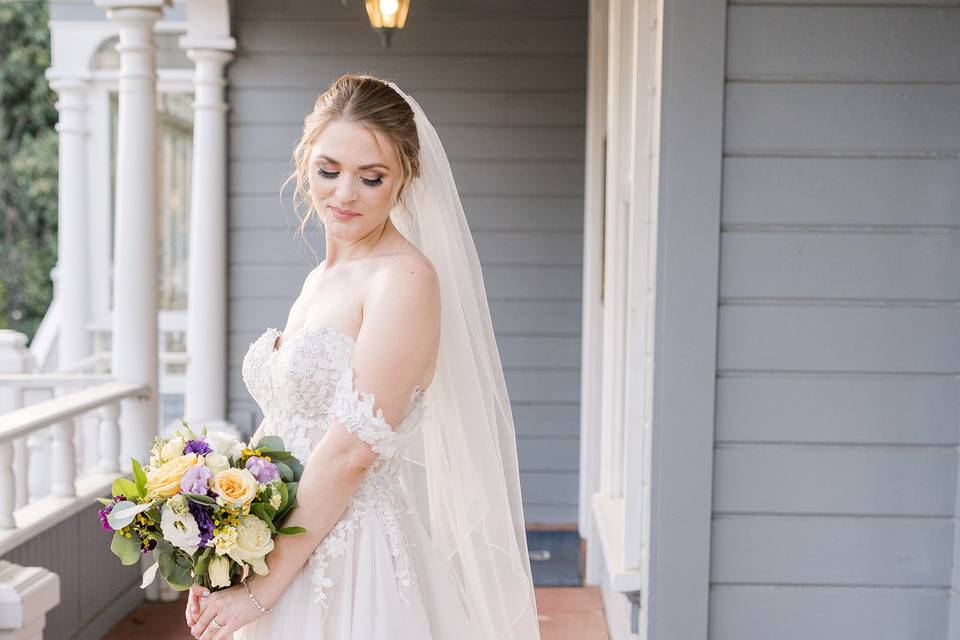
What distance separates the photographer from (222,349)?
230 inches

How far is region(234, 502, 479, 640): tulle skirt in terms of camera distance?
6.12 ft

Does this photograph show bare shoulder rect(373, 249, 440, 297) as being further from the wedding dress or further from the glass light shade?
the glass light shade

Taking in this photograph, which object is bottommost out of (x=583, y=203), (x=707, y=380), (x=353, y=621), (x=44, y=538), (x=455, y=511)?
(x=44, y=538)

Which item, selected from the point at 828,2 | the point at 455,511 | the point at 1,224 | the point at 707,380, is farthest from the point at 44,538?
the point at 1,224

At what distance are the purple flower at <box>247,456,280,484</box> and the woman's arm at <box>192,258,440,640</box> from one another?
6cm

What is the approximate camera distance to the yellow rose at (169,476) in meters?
1.69

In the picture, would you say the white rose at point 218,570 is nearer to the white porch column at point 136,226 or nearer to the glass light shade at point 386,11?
the glass light shade at point 386,11

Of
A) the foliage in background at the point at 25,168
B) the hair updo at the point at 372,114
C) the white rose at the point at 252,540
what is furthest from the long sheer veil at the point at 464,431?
the foliage in background at the point at 25,168

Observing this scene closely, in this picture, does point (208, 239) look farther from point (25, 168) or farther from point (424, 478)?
point (25, 168)

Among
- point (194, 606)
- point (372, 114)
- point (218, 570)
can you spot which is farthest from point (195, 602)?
point (372, 114)

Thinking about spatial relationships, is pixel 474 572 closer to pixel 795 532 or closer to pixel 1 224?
pixel 795 532

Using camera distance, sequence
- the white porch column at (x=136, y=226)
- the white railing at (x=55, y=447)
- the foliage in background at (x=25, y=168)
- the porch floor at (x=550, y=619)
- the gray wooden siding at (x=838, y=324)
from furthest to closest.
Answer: the foliage in background at (x=25, y=168) → the white porch column at (x=136, y=226) → the porch floor at (x=550, y=619) → the white railing at (x=55, y=447) → the gray wooden siding at (x=838, y=324)

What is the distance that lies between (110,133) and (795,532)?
6.67 meters

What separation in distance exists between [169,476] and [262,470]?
0.49 feet
